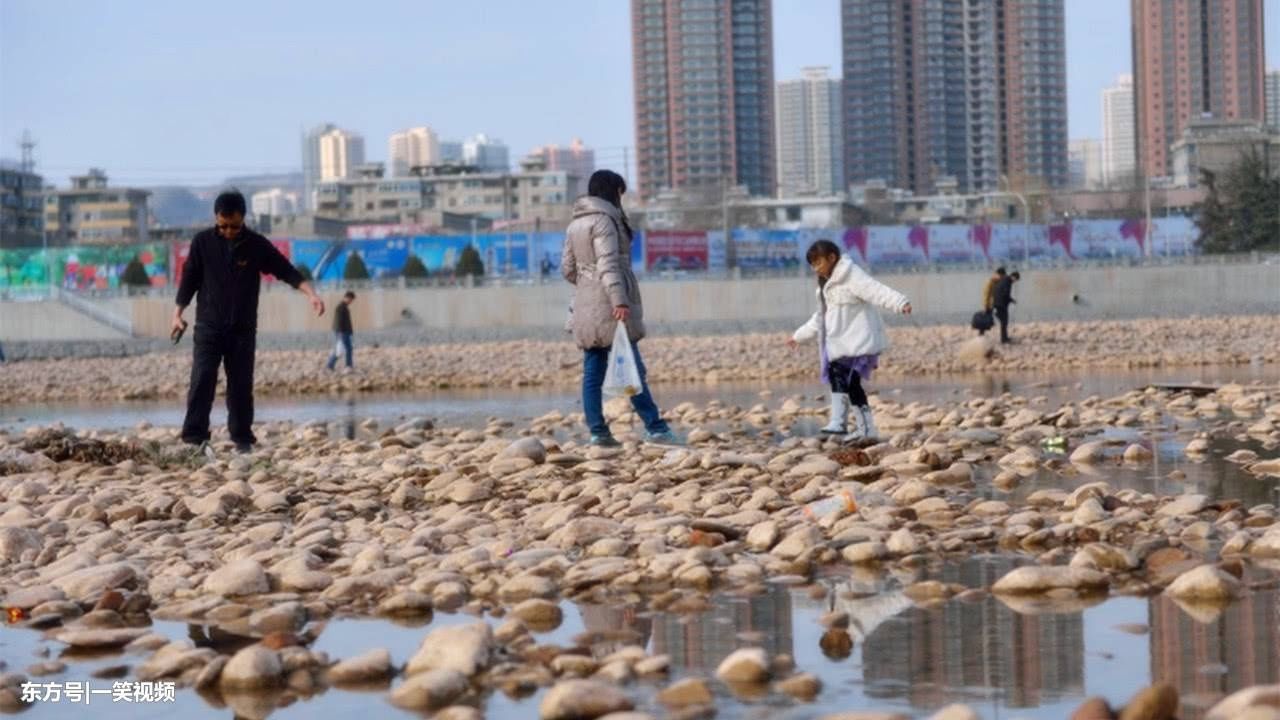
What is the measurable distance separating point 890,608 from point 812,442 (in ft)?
16.3

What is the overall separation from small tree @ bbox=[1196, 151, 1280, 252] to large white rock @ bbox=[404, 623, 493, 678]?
64.0 m

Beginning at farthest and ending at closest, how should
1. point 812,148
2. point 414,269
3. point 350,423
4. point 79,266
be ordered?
point 812,148
point 79,266
point 414,269
point 350,423

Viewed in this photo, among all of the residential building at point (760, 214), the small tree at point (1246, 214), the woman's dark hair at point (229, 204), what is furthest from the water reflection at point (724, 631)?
the residential building at point (760, 214)

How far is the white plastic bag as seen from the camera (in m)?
9.77

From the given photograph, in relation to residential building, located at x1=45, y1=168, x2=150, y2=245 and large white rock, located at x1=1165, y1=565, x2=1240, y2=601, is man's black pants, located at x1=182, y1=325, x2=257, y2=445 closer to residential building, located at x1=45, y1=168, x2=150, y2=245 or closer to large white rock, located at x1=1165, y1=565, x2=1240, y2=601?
large white rock, located at x1=1165, y1=565, x2=1240, y2=601

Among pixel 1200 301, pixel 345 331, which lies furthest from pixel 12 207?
pixel 345 331

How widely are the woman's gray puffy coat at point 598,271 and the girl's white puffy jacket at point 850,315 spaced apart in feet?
3.31

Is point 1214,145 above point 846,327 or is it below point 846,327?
above

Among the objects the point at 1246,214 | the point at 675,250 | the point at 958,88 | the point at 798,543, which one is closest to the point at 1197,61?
the point at 958,88

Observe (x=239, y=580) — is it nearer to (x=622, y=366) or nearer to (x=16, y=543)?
(x=16, y=543)

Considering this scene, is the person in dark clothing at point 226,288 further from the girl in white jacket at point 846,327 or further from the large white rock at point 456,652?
the large white rock at point 456,652

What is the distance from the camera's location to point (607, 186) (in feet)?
32.3

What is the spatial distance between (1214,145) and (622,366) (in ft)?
282

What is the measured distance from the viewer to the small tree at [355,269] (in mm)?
68312
